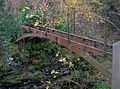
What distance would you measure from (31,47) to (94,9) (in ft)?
12.5

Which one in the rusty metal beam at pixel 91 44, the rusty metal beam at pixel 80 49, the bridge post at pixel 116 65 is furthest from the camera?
the rusty metal beam at pixel 80 49

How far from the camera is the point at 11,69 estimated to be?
7.63m

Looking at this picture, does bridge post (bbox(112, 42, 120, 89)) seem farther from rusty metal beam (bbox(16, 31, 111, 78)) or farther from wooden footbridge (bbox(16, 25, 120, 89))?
rusty metal beam (bbox(16, 31, 111, 78))

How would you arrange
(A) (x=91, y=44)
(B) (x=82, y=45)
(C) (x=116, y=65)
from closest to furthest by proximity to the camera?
(C) (x=116, y=65) < (A) (x=91, y=44) < (B) (x=82, y=45)

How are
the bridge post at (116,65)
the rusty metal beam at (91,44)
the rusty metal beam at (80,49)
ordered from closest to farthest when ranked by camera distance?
the bridge post at (116,65) < the rusty metal beam at (91,44) < the rusty metal beam at (80,49)

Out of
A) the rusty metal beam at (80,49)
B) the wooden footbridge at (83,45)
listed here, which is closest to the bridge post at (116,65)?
the wooden footbridge at (83,45)

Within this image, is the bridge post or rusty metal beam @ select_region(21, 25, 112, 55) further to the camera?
rusty metal beam @ select_region(21, 25, 112, 55)

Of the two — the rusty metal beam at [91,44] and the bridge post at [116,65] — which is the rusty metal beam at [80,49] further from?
the bridge post at [116,65]

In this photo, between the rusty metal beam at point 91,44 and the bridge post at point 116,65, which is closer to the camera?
the bridge post at point 116,65

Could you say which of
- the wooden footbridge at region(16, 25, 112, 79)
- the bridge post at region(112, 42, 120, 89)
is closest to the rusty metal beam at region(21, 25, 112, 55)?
the wooden footbridge at region(16, 25, 112, 79)

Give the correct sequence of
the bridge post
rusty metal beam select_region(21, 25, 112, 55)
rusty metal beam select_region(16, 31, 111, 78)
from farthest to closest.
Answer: rusty metal beam select_region(16, 31, 111, 78), rusty metal beam select_region(21, 25, 112, 55), the bridge post

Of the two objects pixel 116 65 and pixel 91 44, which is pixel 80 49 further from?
pixel 116 65

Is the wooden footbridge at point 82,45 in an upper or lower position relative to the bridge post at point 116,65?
lower

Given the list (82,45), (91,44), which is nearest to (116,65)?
(91,44)
